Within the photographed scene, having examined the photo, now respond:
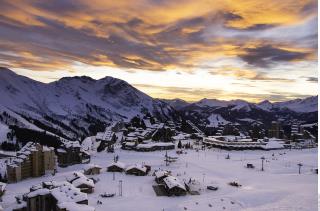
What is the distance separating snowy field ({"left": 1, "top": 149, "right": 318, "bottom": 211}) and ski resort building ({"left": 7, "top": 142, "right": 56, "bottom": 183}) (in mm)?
2177

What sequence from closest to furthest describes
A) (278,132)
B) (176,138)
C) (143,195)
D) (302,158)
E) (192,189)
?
(143,195) → (192,189) → (302,158) → (176,138) → (278,132)

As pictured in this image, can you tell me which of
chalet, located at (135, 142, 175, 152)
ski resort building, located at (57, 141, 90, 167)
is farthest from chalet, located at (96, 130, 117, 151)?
ski resort building, located at (57, 141, 90, 167)

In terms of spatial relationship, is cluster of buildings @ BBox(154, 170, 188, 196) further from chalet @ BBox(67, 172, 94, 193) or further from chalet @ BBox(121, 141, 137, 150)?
chalet @ BBox(121, 141, 137, 150)

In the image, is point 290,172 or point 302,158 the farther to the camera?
point 302,158

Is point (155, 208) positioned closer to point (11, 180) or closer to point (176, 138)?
point (11, 180)

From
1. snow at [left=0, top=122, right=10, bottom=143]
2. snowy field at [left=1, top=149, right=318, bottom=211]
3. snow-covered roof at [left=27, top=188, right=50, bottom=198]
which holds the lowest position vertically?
snowy field at [left=1, top=149, right=318, bottom=211]

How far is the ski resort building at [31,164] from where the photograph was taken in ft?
192

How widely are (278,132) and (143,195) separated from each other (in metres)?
96.9

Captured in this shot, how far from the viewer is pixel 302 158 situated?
72.8 meters

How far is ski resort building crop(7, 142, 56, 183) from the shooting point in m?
58.6

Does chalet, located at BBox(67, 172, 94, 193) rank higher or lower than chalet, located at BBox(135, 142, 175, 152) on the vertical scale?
lower

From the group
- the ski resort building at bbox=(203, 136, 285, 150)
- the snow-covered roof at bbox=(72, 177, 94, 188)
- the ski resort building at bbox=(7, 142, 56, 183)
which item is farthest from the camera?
the ski resort building at bbox=(203, 136, 285, 150)

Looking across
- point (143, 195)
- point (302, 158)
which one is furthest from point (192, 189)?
point (302, 158)

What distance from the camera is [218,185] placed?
164 feet
